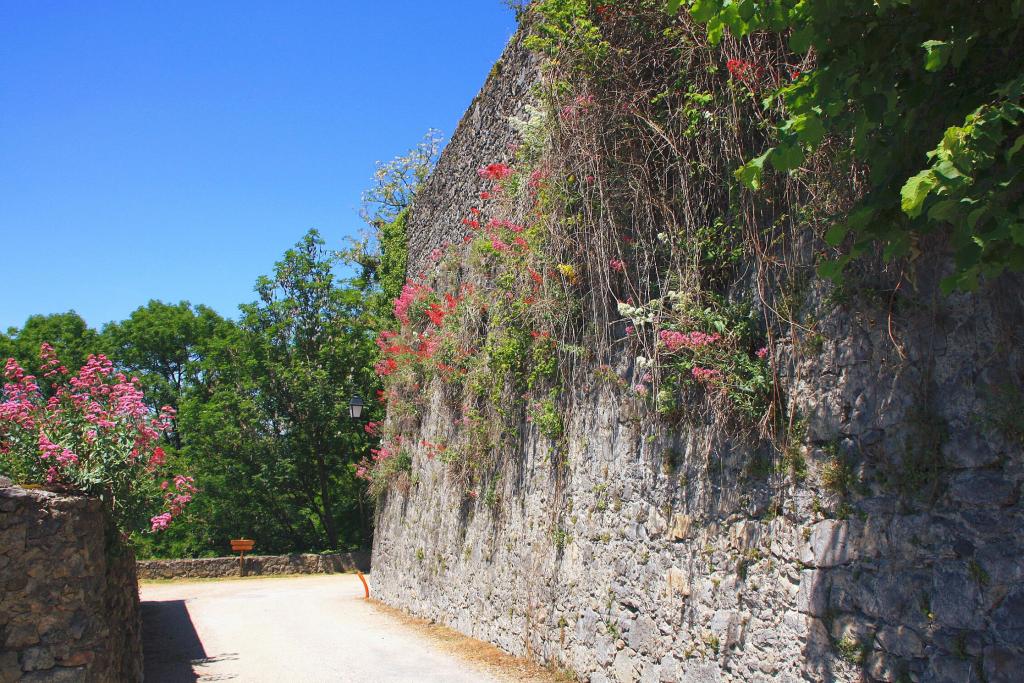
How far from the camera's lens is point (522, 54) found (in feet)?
33.6

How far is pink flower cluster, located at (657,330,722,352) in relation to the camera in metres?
5.35

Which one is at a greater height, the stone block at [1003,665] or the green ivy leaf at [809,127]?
the green ivy leaf at [809,127]

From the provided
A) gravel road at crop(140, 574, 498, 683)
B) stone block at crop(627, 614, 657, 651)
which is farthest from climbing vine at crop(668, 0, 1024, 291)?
gravel road at crop(140, 574, 498, 683)

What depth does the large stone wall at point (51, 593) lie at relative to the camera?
4.94 m

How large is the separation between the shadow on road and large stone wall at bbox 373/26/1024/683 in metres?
3.73

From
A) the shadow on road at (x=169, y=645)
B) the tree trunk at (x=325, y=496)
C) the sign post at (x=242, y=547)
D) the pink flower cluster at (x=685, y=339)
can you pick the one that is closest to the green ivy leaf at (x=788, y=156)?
the pink flower cluster at (x=685, y=339)

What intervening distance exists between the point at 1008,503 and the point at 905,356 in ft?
2.94

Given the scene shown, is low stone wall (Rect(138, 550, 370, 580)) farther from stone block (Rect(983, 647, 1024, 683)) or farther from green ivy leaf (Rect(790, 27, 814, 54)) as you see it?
green ivy leaf (Rect(790, 27, 814, 54))

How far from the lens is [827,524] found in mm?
4453

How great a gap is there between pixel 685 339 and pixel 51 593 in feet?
15.2

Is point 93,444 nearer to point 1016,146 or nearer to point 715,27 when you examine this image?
point 715,27

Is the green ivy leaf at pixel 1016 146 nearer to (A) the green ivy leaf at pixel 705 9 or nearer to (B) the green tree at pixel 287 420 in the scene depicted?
(A) the green ivy leaf at pixel 705 9

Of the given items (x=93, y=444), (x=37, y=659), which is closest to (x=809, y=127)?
(x=37, y=659)

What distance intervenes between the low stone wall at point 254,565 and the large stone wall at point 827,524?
595 inches
